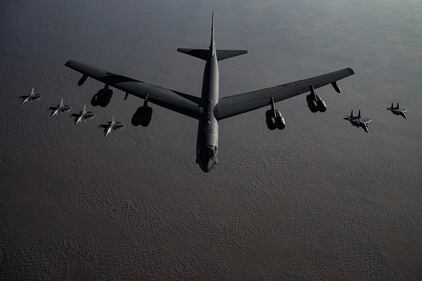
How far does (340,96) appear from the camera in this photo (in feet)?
351

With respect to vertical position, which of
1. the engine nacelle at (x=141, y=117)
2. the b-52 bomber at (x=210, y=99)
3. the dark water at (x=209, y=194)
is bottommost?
the dark water at (x=209, y=194)

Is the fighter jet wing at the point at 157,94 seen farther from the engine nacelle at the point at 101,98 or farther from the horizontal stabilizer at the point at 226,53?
the horizontal stabilizer at the point at 226,53

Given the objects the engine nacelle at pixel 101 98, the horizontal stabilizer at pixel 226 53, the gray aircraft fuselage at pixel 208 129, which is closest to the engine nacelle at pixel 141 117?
the gray aircraft fuselage at pixel 208 129

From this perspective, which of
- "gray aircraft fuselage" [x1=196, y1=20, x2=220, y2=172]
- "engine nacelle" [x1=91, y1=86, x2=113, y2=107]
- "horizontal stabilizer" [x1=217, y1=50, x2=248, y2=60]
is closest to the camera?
"gray aircraft fuselage" [x1=196, y1=20, x2=220, y2=172]

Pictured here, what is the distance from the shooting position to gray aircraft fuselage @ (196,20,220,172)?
3500 centimetres

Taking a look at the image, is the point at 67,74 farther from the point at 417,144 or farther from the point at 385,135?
the point at 417,144

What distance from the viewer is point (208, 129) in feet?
125

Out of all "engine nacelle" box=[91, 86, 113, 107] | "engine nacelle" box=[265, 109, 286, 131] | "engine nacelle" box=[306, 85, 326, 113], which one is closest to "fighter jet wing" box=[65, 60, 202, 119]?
"engine nacelle" box=[91, 86, 113, 107]

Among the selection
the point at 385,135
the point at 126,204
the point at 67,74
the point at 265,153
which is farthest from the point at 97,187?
the point at 385,135

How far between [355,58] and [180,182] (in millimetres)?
99169

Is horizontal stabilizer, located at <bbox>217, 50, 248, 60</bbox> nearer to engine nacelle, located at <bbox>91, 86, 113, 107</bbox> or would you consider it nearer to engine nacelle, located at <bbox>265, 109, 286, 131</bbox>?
engine nacelle, located at <bbox>265, 109, 286, 131</bbox>

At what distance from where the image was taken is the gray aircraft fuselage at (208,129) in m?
35.0

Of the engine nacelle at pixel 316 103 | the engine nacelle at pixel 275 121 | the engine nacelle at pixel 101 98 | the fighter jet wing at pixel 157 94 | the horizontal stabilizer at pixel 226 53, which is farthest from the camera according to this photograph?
the horizontal stabilizer at pixel 226 53

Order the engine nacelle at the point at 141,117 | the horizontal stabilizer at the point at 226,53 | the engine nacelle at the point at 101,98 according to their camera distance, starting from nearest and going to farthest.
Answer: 1. the engine nacelle at the point at 141,117
2. the engine nacelle at the point at 101,98
3. the horizontal stabilizer at the point at 226,53
